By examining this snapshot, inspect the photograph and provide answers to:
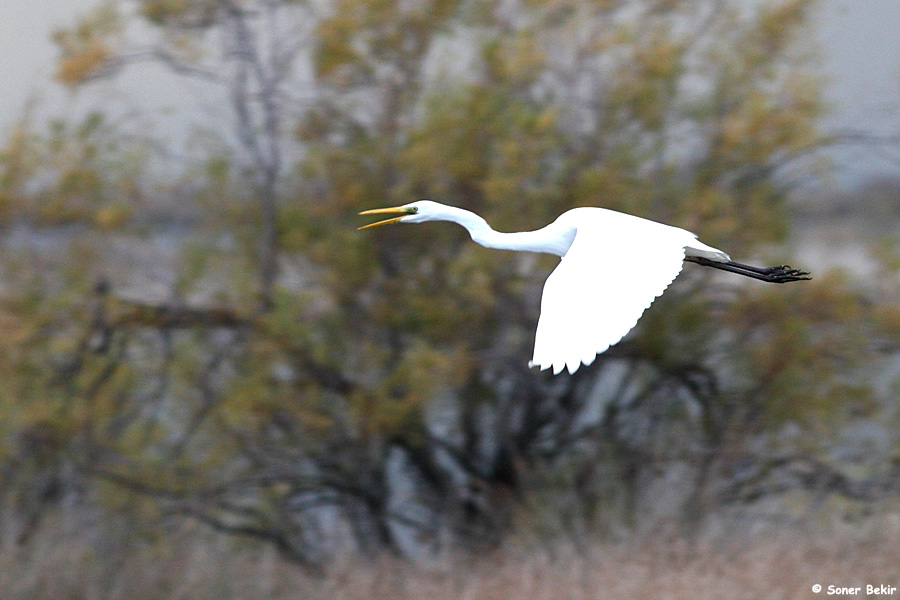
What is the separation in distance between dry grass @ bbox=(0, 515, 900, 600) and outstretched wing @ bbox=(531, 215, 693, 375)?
272 cm

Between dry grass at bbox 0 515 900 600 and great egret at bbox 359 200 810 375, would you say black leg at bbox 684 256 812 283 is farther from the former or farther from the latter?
dry grass at bbox 0 515 900 600

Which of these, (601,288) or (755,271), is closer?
(601,288)

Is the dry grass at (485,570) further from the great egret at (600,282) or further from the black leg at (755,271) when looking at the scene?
the great egret at (600,282)

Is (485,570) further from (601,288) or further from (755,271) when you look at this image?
(601,288)

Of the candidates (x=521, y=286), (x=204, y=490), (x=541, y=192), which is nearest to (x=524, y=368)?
(x=521, y=286)

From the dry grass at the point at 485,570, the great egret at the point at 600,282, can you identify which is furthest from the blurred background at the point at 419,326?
the great egret at the point at 600,282

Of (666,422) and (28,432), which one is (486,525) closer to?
(666,422)

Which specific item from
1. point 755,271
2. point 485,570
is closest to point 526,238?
point 755,271

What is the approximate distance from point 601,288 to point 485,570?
3883 mm

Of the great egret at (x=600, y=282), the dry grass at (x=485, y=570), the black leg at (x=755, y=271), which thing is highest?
the great egret at (x=600, y=282)

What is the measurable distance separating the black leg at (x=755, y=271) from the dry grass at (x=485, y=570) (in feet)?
5.94

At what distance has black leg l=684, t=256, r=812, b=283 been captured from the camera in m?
4.41

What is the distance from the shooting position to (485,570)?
21.5ft

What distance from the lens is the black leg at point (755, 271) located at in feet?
14.5
